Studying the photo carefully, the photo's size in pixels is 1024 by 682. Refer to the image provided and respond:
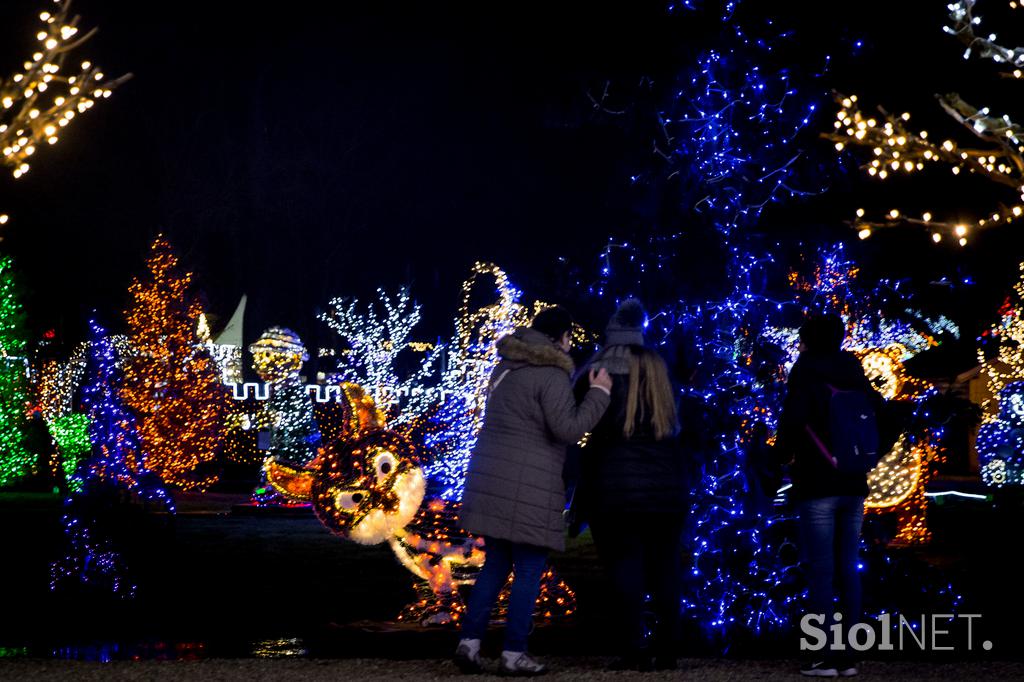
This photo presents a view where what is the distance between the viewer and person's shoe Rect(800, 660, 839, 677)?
6.62m

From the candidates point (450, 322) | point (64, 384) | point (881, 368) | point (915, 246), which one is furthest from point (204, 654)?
point (64, 384)

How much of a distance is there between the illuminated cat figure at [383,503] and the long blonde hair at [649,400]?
3.36 metres

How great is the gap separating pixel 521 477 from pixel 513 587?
56 centimetres

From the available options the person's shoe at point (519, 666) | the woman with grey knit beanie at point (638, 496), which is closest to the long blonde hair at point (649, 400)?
the woman with grey knit beanie at point (638, 496)

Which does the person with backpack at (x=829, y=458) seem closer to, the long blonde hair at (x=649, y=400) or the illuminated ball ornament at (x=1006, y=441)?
the long blonde hair at (x=649, y=400)

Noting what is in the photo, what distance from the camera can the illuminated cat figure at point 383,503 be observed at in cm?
981

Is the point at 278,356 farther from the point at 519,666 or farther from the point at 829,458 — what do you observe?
the point at 829,458

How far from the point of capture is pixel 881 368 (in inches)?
559

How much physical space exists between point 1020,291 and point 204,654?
27.3 m

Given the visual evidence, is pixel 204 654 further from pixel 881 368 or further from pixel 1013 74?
pixel 881 368

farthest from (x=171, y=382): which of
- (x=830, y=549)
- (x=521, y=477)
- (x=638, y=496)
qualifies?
(x=830, y=549)

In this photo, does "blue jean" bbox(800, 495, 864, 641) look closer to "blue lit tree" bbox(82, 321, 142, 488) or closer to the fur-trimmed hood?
the fur-trimmed hood

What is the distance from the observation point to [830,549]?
6.75m

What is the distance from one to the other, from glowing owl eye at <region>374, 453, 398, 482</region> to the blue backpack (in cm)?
394
